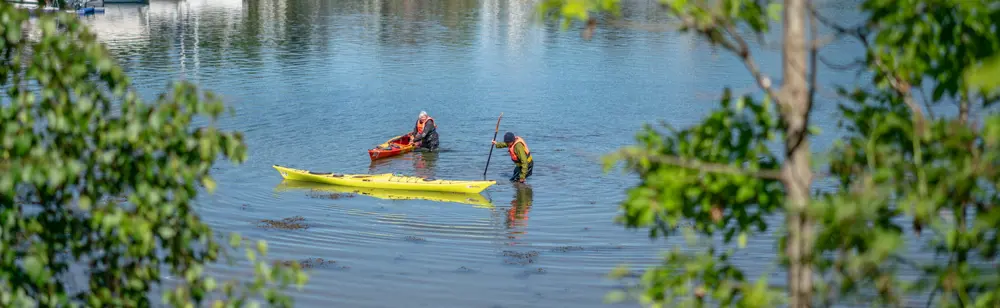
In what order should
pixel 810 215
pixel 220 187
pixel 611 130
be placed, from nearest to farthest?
pixel 810 215 < pixel 220 187 < pixel 611 130

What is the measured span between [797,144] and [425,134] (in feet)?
78.2

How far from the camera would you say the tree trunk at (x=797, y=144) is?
599 cm

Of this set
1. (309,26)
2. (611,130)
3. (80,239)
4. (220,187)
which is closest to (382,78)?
(611,130)

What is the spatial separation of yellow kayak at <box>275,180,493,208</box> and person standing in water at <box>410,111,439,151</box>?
446 centimetres

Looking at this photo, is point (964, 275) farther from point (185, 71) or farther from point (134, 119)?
point (185, 71)

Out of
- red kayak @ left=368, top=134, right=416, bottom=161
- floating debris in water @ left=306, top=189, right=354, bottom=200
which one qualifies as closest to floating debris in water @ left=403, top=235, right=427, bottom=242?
floating debris in water @ left=306, top=189, right=354, bottom=200

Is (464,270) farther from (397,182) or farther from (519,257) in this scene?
(397,182)

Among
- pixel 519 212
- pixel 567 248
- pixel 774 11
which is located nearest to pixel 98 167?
pixel 774 11

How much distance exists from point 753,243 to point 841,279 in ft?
48.6

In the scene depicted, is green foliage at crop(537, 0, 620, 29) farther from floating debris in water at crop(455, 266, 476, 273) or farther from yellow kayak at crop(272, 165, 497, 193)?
yellow kayak at crop(272, 165, 497, 193)

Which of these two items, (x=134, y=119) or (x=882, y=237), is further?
(x=134, y=119)

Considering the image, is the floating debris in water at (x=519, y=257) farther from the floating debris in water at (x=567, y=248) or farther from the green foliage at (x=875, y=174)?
Result: the green foliage at (x=875, y=174)

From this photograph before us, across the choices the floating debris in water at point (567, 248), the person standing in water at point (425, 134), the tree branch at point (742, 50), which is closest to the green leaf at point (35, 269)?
the tree branch at point (742, 50)

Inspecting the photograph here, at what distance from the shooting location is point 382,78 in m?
45.4
